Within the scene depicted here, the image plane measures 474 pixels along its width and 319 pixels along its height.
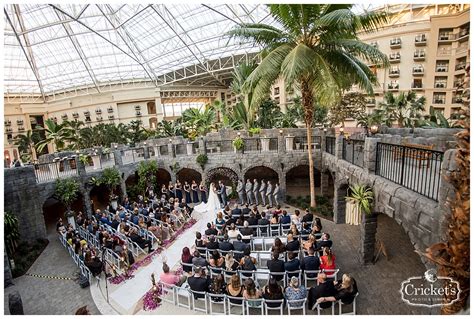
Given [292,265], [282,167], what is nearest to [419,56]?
[282,167]

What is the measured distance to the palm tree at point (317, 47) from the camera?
909 cm

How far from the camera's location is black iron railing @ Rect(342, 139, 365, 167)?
9.90 meters

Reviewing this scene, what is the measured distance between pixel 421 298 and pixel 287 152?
10849mm

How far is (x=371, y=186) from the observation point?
799 centimetres

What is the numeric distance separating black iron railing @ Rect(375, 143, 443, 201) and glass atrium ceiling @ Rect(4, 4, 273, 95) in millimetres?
20877

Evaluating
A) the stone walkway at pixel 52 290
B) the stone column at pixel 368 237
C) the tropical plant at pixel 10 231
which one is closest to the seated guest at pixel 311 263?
the stone column at pixel 368 237

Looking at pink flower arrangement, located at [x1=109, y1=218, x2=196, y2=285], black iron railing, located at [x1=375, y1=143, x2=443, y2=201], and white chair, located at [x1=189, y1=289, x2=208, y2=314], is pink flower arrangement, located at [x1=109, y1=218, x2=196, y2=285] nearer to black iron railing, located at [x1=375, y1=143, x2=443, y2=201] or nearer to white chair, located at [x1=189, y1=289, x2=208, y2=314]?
white chair, located at [x1=189, y1=289, x2=208, y2=314]

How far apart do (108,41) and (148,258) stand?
92.3ft

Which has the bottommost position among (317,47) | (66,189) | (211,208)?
(211,208)

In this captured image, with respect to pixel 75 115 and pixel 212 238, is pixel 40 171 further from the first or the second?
pixel 75 115

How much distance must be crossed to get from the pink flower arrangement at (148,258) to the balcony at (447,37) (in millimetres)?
31943

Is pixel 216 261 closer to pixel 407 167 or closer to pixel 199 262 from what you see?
pixel 199 262

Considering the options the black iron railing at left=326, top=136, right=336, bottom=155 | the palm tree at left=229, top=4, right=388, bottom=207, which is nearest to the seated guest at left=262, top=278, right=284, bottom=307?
the palm tree at left=229, top=4, right=388, bottom=207

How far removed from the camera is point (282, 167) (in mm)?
16000
